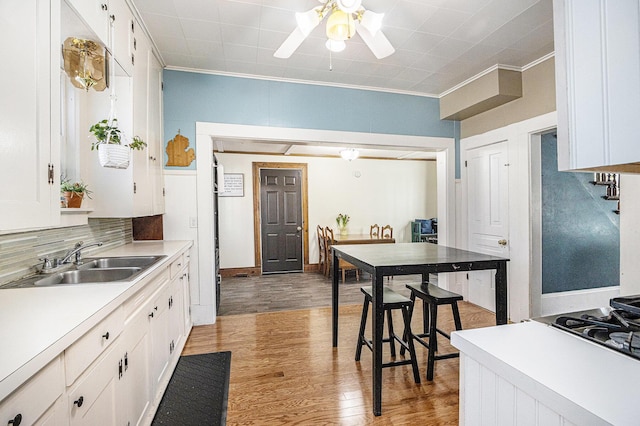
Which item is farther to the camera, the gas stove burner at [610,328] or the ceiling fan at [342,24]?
the ceiling fan at [342,24]

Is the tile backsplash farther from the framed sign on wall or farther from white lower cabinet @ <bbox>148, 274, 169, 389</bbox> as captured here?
the framed sign on wall

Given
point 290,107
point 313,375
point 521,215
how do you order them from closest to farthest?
1. point 313,375
2. point 521,215
3. point 290,107

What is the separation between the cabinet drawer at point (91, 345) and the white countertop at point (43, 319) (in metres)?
0.04

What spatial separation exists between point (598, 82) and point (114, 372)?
1775 millimetres

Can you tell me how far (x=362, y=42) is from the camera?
9.09 ft

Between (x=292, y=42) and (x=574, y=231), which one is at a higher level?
(x=292, y=42)

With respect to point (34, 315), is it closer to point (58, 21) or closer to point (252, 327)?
point (58, 21)

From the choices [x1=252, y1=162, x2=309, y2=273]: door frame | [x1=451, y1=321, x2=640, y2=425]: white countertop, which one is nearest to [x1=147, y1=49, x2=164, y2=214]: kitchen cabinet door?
[x1=451, y1=321, x2=640, y2=425]: white countertop

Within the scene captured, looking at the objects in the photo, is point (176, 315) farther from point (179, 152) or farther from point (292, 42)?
point (292, 42)

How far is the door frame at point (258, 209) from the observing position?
246 inches

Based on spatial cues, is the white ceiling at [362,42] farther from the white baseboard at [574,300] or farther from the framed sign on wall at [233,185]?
the framed sign on wall at [233,185]

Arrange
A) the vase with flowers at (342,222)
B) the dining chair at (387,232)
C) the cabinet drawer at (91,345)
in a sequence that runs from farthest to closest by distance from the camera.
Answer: the vase with flowers at (342,222) < the dining chair at (387,232) < the cabinet drawer at (91,345)

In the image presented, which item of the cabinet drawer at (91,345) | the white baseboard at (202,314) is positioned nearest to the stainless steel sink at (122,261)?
the cabinet drawer at (91,345)

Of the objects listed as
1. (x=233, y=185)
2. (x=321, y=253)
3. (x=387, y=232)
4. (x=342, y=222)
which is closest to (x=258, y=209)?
(x=233, y=185)
